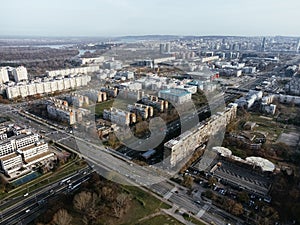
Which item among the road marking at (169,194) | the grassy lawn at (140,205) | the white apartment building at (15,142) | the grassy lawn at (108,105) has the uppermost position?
the white apartment building at (15,142)

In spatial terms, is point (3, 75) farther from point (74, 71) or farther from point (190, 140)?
point (190, 140)

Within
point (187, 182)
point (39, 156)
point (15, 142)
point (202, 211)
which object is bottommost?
point (202, 211)

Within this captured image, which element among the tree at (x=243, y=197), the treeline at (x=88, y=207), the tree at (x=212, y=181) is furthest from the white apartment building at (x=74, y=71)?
the tree at (x=243, y=197)

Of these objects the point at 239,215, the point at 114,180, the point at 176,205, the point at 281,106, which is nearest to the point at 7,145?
the point at 114,180

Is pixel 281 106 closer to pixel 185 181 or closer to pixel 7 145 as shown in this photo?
pixel 185 181

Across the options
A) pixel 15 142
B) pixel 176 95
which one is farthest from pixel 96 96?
pixel 15 142

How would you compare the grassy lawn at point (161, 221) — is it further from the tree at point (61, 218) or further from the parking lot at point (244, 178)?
the parking lot at point (244, 178)

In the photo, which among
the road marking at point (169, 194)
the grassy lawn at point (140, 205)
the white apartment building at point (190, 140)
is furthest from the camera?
the white apartment building at point (190, 140)

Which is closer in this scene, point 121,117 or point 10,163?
point 10,163
